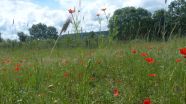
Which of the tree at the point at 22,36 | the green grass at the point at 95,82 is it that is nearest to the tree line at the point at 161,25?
the green grass at the point at 95,82

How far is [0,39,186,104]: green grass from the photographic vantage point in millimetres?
2740

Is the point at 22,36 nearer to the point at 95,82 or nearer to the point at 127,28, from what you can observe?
the point at 95,82

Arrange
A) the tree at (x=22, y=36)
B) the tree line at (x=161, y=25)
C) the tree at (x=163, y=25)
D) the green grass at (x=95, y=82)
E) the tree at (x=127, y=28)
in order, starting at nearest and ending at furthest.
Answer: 1. the green grass at (x=95, y=82)
2. the tree at (x=163, y=25)
3. the tree at (x=22, y=36)
4. the tree line at (x=161, y=25)
5. the tree at (x=127, y=28)

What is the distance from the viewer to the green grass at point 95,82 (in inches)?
108

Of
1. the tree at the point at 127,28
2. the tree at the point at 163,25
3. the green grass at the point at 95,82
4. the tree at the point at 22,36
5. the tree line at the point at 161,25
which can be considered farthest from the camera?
the tree at the point at 127,28

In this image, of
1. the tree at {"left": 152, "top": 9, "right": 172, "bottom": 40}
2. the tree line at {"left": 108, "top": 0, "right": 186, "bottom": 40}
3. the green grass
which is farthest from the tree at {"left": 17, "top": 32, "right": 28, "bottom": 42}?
the tree at {"left": 152, "top": 9, "right": 172, "bottom": 40}

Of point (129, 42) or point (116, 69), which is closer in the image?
point (116, 69)

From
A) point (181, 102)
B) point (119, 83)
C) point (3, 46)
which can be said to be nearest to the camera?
point (181, 102)

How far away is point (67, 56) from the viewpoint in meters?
6.68

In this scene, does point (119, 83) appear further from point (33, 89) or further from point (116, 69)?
point (33, 89)

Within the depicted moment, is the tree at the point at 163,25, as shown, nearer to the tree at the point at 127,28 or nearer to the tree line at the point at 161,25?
the tree line at the point at 161,25

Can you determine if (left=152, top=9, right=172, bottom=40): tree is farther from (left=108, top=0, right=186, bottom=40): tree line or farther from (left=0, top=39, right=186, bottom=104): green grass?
(left=0, top=39, right=186, bottom=104): green grass

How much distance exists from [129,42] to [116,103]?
3497mm

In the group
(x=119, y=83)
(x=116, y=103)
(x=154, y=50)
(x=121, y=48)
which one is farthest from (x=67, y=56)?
(x=116, y=103)
